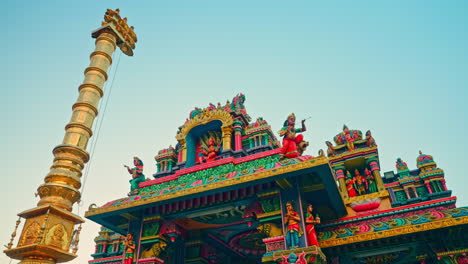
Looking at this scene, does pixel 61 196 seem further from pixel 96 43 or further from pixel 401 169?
pixel 401 169

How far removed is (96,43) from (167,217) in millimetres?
6853

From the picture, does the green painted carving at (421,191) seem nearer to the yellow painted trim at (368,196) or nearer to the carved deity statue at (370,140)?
the yellow painted trim at (368,196)

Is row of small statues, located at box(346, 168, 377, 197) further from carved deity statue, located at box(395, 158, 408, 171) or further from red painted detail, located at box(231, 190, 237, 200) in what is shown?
red painted detail, located at box(231, 190, 237, 200)

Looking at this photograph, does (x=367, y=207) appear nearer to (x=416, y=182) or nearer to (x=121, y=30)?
(x=416, y=182)

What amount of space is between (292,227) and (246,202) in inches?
80.1

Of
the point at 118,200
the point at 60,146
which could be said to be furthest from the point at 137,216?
the point at 60,146

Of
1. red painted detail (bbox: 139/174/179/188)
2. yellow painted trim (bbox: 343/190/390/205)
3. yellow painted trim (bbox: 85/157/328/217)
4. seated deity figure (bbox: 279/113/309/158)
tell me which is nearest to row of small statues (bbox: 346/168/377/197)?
yellow painted trim (bbox: 343/190/390/205)

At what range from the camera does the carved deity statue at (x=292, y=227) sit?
32.2 ft

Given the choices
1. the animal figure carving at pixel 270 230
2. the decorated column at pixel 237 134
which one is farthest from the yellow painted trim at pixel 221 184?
the decorated column at pixel 237 134

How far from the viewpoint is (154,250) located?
1202 cm

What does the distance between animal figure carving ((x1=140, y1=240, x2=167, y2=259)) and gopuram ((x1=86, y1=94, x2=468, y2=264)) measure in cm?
4

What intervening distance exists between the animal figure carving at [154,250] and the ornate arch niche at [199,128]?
368 centimetres

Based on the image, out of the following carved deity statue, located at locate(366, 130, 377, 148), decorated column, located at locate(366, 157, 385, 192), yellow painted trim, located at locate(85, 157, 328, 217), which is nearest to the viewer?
yellow painted trim, located at locate(85, 157, 328, 217)

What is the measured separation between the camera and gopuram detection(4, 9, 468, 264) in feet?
29.6
